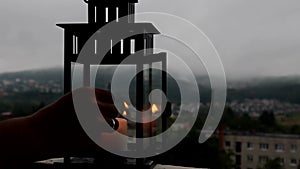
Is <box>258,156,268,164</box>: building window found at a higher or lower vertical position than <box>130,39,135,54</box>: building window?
lower

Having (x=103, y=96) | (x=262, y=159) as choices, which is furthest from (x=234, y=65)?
(x=103, y=96)

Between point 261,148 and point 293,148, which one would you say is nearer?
point 293,148

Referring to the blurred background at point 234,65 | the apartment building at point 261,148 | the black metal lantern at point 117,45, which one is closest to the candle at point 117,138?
the black metal lantern at point 117,45

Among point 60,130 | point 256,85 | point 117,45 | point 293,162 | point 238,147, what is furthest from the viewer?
point 238,147

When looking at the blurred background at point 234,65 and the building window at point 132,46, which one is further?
the blurred background at point 234,65

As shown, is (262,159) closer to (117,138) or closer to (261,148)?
(261,148)

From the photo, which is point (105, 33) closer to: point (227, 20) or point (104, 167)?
point (104, 167)

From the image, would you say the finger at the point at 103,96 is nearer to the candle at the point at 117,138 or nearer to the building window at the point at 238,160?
the candle at the point at 117,138

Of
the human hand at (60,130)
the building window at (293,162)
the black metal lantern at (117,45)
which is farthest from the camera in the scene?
the building window at (293,162)

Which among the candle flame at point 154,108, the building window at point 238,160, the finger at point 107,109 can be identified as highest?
the finger at point 107,109

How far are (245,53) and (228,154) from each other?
62 centimetres

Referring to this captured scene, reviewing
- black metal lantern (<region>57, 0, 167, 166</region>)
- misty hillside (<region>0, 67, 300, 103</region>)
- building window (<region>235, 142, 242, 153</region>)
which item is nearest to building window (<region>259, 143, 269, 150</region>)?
building window (<region>235, 142, 242, 153</region>)

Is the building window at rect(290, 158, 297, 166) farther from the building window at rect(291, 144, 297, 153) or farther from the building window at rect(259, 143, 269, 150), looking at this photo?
the building window at rect(259, 143, 269, 150)

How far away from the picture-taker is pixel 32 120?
1.16 ft
